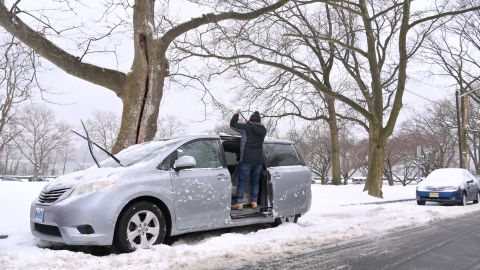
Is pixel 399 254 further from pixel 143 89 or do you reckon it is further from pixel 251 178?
pixel 143 89

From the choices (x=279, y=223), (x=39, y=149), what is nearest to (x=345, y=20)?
(x=279, y=223)

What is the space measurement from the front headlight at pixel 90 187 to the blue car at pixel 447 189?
14052mm

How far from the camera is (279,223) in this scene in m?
8.30

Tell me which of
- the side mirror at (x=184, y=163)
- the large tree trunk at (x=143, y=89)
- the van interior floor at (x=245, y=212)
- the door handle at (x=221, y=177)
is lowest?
the van interior floor at (x=245, y=212)

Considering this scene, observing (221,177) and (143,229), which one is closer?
(143,229)

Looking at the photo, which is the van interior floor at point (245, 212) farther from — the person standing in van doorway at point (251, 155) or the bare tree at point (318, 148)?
the bare tree at point (318, 148)

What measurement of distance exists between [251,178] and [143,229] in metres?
2.49

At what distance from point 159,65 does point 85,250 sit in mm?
6307

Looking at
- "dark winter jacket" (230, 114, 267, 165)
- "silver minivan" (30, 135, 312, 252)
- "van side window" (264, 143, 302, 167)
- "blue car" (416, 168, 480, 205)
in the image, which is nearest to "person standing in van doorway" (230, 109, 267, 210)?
"dark winter jacket" (230, 114, 267, 165)

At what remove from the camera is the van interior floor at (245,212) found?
7.30m

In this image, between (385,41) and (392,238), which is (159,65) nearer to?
(392,238)

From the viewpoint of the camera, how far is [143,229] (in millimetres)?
5852

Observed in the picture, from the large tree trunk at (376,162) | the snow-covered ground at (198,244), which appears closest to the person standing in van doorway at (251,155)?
the snow-covered ground at (198,244)

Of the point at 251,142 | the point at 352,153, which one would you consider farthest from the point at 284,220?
the point at 352,153
